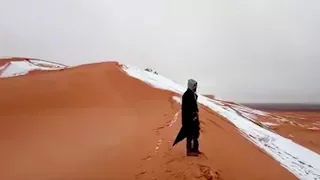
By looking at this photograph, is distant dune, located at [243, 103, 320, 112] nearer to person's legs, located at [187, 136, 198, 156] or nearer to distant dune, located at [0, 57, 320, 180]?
distant dune, located at [0, 57, 320, 180]

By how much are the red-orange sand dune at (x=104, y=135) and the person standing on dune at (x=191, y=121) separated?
0.17 m

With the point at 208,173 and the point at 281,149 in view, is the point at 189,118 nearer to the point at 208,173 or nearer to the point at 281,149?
the point at 208,173

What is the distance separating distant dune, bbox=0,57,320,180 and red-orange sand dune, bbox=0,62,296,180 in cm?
1

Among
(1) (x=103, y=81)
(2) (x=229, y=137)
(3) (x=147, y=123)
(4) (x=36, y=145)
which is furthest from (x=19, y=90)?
(2) (x=229, y=137)

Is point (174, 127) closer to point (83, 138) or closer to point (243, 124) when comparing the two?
point (83, 138)

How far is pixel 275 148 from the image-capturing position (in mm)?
9242

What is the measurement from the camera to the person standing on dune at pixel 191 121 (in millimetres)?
6414

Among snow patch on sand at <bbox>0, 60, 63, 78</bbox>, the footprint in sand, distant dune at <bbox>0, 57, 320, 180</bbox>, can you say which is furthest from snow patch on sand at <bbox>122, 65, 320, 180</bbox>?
snow patch on sand at <bbox>0, 60, 63, 78</bbox>

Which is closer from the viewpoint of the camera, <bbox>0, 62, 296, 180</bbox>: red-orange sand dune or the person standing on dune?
<bbox>0, 62, 296, 180</bbox>: red-orange sand dune

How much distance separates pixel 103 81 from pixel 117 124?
2.58 meters

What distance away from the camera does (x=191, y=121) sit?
6.46 m

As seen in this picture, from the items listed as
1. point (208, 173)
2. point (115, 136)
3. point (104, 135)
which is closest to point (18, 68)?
point (104, 135)

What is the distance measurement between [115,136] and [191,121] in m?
1.61

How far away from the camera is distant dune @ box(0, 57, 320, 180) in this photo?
631 cm
